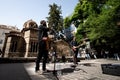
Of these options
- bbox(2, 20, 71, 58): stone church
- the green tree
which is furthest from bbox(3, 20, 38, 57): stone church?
the green tree

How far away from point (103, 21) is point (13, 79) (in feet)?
35.9

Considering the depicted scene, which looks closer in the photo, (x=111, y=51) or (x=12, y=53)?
(x=111, y=51)

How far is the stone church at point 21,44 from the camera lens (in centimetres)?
3155

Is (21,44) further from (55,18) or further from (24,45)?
(55,18)

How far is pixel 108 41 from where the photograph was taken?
679 inches

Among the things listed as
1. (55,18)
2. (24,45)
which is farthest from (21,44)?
(55,18)

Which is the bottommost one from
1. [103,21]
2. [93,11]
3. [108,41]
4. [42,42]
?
[42,42]

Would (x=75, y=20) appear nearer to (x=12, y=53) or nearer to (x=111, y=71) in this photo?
(x=12, y=53)

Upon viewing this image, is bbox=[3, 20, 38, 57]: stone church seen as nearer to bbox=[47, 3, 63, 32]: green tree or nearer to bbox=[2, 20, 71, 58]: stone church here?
bbox=[2, 20, 71, 58]: stone church

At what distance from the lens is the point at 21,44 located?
3369 centimetres

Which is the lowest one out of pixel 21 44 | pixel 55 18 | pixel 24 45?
pixel 24 45

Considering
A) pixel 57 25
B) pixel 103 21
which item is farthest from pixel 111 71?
pixel 57 25

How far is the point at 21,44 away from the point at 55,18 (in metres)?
19.7

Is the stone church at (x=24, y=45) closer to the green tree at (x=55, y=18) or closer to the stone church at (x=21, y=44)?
the stone church at (x=21, y=44)
